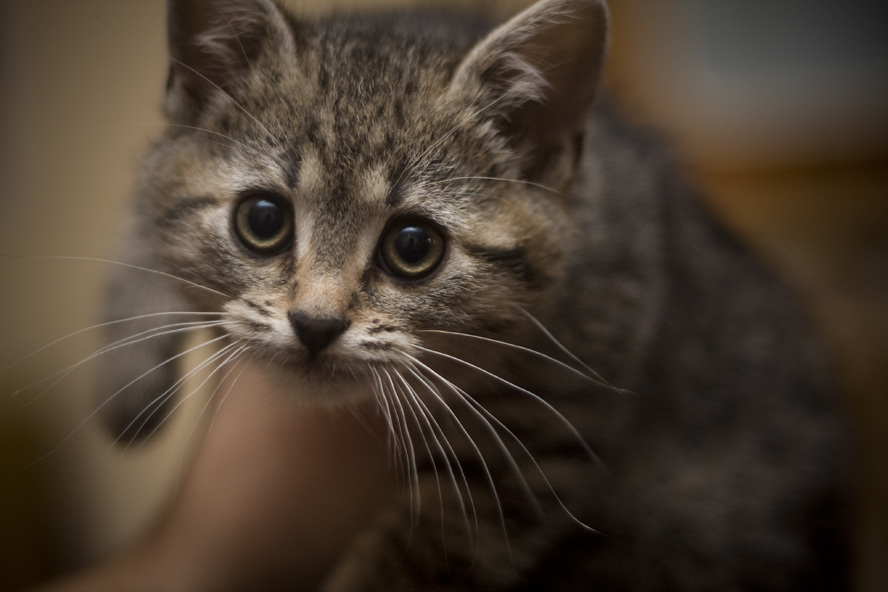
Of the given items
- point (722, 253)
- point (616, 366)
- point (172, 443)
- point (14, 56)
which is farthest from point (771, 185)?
point (14, 56)

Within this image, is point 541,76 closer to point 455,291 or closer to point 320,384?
point 455,291

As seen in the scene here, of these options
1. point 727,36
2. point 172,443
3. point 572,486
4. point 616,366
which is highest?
point 727,36

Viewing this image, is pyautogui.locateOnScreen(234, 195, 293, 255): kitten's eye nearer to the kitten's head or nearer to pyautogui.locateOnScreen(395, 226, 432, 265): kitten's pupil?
the kitten's head

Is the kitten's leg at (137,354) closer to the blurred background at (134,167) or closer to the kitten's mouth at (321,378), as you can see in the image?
the blurred background at (134,167)

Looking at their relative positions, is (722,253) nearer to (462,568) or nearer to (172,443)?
(462,568)

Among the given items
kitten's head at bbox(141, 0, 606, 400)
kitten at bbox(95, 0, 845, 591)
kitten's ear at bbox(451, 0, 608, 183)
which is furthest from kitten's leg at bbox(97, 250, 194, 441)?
kitten's ear at bbox(451, 0, 608, 183)

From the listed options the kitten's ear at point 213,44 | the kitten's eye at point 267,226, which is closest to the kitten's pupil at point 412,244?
the kitten's eye at point 267,226

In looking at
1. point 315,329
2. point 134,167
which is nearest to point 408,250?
point 315,329
